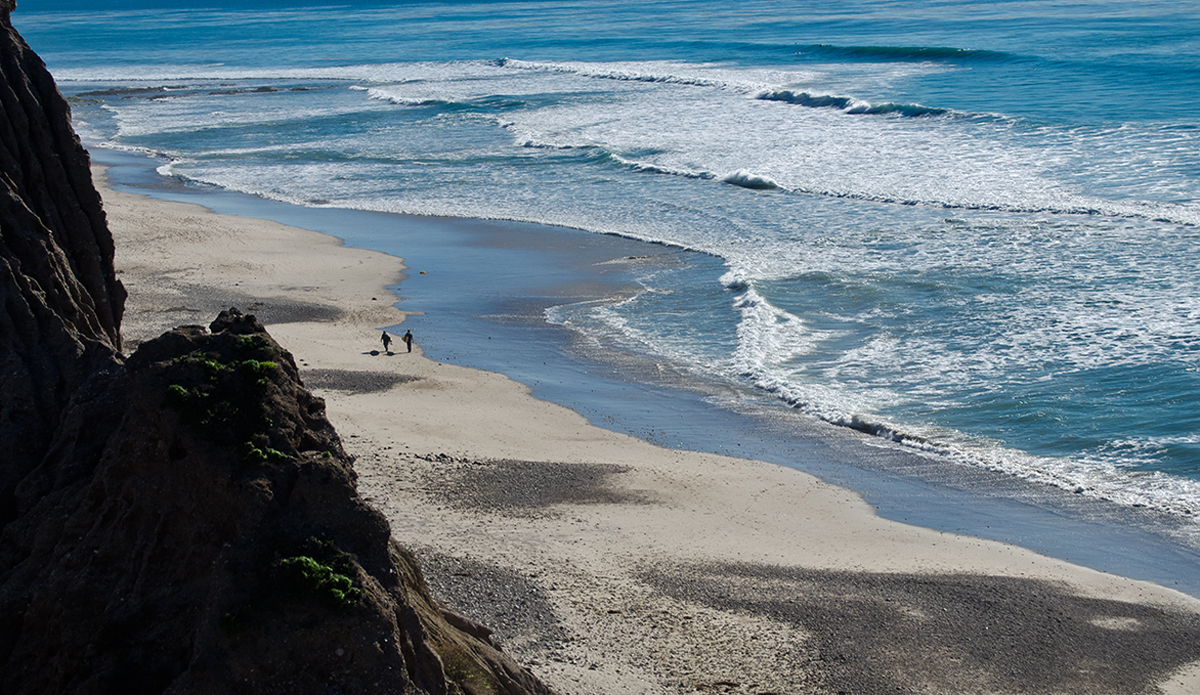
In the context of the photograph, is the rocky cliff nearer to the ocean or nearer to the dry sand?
the dry sand

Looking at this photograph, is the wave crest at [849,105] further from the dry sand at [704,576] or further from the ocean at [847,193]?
the dry sand at [704,576]

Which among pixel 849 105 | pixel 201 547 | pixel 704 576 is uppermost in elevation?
pixel 849 105

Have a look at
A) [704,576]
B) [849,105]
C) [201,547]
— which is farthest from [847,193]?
[201,547]

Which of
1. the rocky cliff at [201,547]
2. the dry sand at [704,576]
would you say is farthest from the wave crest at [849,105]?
the rocky cliff at [201,547]

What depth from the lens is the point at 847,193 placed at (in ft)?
89.4

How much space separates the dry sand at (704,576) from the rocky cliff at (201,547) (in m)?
2.21

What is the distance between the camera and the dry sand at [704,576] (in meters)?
7.49

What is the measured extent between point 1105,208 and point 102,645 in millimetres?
23855

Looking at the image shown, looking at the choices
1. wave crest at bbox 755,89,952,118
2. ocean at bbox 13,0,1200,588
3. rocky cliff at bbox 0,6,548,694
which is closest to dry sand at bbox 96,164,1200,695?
ocean at bbox 13,0,1200,588

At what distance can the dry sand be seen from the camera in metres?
7.49

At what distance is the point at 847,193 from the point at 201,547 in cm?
2455

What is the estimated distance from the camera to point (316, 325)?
16625 mm

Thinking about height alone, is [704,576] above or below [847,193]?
below

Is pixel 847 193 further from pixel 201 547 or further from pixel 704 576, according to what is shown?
pixel 201 547
